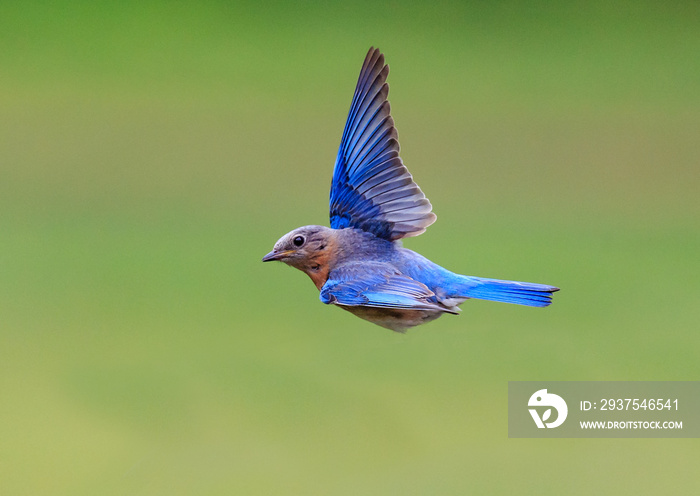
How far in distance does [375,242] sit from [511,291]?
434mm

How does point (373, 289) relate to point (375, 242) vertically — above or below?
below

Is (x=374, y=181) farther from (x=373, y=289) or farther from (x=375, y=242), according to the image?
(x=373, y=289)

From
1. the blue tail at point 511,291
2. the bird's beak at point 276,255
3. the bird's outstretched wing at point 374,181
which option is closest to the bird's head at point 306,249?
the bird's beak at point 276,255

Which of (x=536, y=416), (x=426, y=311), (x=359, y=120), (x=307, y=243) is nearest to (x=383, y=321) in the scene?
(x=426, y=311)

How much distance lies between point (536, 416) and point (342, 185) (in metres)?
Result: 1.09

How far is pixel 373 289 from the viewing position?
214cm

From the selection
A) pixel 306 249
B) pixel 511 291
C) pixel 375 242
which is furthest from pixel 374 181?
pixel 511 291

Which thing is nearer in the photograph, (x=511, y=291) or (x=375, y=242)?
(x=511, y=291)

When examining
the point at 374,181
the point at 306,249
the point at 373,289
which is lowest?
the point at 373,289

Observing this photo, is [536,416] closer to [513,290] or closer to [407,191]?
[513,290]

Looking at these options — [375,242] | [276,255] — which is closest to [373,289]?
[375,242]

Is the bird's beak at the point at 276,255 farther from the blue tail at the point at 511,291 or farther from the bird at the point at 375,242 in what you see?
the blue tail at the point at 511,291

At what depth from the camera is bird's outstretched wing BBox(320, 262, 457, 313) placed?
2.09 meters

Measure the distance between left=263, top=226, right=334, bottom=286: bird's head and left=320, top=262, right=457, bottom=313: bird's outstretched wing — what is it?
59mm
